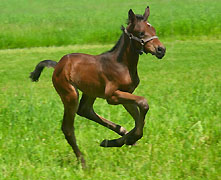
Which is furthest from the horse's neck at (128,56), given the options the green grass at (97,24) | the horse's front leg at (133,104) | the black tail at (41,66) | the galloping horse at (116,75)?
the green grass at (97,24)

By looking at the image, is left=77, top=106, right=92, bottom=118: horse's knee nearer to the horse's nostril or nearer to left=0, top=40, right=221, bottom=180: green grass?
left=0, top=40, right=221, bottom=180: green grass

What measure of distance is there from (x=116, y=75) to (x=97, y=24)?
58.8 feet

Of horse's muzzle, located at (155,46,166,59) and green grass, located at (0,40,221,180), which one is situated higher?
horse's muzzle, located at (155,46,166,59)

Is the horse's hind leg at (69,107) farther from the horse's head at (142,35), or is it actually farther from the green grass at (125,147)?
the horse's head at (142,35)

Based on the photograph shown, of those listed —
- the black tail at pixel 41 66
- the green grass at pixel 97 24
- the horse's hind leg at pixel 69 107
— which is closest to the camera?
the horse's hind leg at pixel 69 107

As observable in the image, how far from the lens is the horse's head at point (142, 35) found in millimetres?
6035

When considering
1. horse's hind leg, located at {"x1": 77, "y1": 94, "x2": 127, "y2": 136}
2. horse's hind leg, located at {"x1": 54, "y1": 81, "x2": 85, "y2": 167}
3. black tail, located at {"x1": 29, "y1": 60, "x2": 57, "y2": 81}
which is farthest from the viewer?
black tail, located at {"x1": 29, "y1": 60, "x2": 57, "y2": 81}

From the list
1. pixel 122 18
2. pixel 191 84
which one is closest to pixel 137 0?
pixel 122 18

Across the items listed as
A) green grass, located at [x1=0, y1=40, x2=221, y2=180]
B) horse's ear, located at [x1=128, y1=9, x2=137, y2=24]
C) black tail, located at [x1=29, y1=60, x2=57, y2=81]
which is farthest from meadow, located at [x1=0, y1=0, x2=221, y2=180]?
horse's ear, located at [x1=128, y1=9, x2=137, y2=24]

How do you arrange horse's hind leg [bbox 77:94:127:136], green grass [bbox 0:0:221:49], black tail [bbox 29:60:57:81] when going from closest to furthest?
horse's hind leg [bbox 77:94:127:136] < black tail [bbox 29:60:57:81] < green grass [bbox 0:0:221:49]

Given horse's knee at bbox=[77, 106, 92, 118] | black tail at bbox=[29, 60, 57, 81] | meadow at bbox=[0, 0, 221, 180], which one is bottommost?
meadow at bbox=[0, 0, 221, 180]

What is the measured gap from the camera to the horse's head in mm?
6035

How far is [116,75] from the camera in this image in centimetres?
620

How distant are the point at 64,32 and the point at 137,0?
12318 mm
